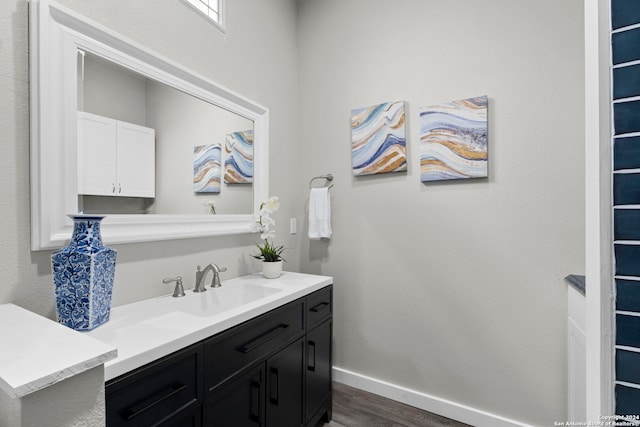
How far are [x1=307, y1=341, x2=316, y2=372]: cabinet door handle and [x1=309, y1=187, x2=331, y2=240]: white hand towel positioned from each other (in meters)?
0.77

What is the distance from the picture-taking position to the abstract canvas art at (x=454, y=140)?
5.48ft

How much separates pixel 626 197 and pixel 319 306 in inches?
56.1

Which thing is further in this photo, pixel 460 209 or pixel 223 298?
pixel 460 209

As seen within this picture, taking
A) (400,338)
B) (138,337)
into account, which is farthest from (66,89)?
(400,338)

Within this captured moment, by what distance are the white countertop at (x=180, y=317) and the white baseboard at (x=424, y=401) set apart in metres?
0.90

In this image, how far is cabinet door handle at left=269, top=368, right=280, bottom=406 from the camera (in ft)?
4.12

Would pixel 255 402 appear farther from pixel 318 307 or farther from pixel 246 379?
pixel 318 307

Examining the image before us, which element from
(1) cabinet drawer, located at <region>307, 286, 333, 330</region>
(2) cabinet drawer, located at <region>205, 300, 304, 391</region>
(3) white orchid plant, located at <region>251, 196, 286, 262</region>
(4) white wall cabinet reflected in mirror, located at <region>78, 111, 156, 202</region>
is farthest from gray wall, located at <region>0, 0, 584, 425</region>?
(2) cabinet drawer, located at <region>205, 300, 304, 391</region>

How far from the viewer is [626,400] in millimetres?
445

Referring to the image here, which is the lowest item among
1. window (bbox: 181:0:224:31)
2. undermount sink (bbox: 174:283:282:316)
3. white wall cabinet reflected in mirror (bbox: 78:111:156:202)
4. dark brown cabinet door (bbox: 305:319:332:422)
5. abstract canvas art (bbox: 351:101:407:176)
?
dark brown cabinet door (bbox: 305:319:332:422)

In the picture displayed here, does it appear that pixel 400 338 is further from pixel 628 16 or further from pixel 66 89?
pixel 66 89

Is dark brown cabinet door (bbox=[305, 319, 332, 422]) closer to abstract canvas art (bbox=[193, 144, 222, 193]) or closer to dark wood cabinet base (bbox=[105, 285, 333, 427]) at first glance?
dark wood cabinet base (bbox=[105, 285, 333, 427])

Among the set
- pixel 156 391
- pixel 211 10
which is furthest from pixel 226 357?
pixel 211 10

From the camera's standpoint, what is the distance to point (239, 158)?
70.0 inches
